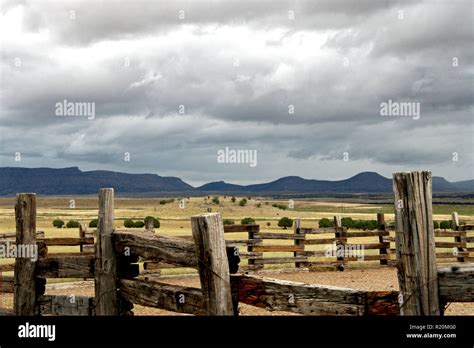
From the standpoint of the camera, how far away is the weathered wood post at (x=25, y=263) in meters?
7.98

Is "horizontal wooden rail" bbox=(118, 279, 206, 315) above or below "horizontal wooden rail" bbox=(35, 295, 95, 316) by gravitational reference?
above

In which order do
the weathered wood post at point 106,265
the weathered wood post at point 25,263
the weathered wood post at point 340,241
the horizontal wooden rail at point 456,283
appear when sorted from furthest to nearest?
the weathered wood post at point 340,241 < the weathered wood post at point 25,263 < the weathered wood post at point 106,265 < the horizontal wooden rail at point 456,283

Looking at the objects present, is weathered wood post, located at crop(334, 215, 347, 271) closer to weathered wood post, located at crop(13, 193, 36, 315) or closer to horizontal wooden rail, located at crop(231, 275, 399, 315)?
weathered wood post, located at crop(13, 193, 36, 315)

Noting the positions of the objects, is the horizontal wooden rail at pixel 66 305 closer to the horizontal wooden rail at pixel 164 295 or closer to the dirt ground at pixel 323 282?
the horizontal wooden rail at pixel 164 295

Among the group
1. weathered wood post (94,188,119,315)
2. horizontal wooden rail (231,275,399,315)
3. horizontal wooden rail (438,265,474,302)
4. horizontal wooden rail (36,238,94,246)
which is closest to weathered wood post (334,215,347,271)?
horizontal wooden rail (36,238,94,246)

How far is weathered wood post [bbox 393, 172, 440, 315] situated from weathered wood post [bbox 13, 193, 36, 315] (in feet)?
16.0

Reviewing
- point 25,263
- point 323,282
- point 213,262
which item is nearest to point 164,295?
point 213,262

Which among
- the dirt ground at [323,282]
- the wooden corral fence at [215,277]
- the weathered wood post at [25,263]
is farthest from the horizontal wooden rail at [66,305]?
the dirt ground at [323,282]

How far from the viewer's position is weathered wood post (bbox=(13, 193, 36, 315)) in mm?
7984

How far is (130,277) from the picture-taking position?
7.32 m

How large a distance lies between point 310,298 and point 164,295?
1.76 metres

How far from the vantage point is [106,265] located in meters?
7.23
